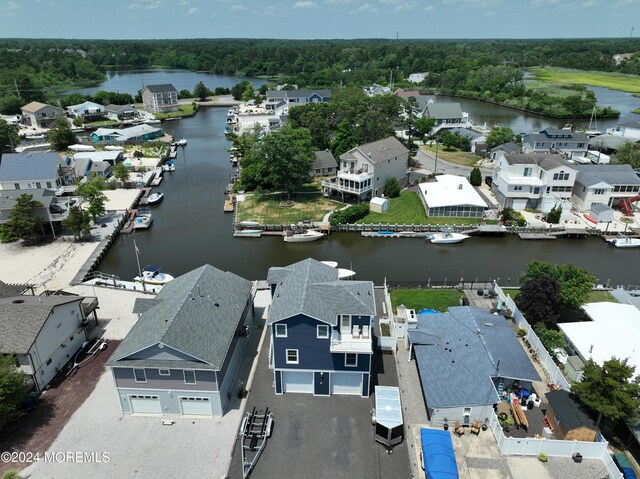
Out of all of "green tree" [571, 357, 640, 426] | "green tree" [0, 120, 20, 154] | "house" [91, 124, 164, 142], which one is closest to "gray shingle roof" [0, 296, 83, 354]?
"green tree" [571, 357, 640, 426]

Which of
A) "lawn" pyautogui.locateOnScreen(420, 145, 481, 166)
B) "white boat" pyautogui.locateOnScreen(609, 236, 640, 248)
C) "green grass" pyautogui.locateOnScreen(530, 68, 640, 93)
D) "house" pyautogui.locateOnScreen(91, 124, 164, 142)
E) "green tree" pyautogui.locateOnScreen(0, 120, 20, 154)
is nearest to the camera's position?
"white boat" pyautogui.locateOnScreen(609, 236, 640, 248)

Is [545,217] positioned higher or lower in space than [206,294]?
lower

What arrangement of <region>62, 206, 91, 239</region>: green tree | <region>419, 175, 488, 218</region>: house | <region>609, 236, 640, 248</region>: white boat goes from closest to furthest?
<region>62, 206, 91, 239</region>: green tree < <region>609, 236, 640, 248</region>: white boat < <region>419, 175, 488, 218</region>: house

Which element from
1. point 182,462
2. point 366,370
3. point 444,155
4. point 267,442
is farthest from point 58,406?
point 444,155

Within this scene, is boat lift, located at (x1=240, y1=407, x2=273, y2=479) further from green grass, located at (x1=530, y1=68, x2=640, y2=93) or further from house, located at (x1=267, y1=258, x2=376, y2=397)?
green grass, located at (x1=530, y1=68, x2=640, y2=93)

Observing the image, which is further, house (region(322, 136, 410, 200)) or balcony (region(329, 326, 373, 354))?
house (region(322, 136, 410, 200))

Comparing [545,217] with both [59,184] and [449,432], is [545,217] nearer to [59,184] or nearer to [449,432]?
[449,432]
